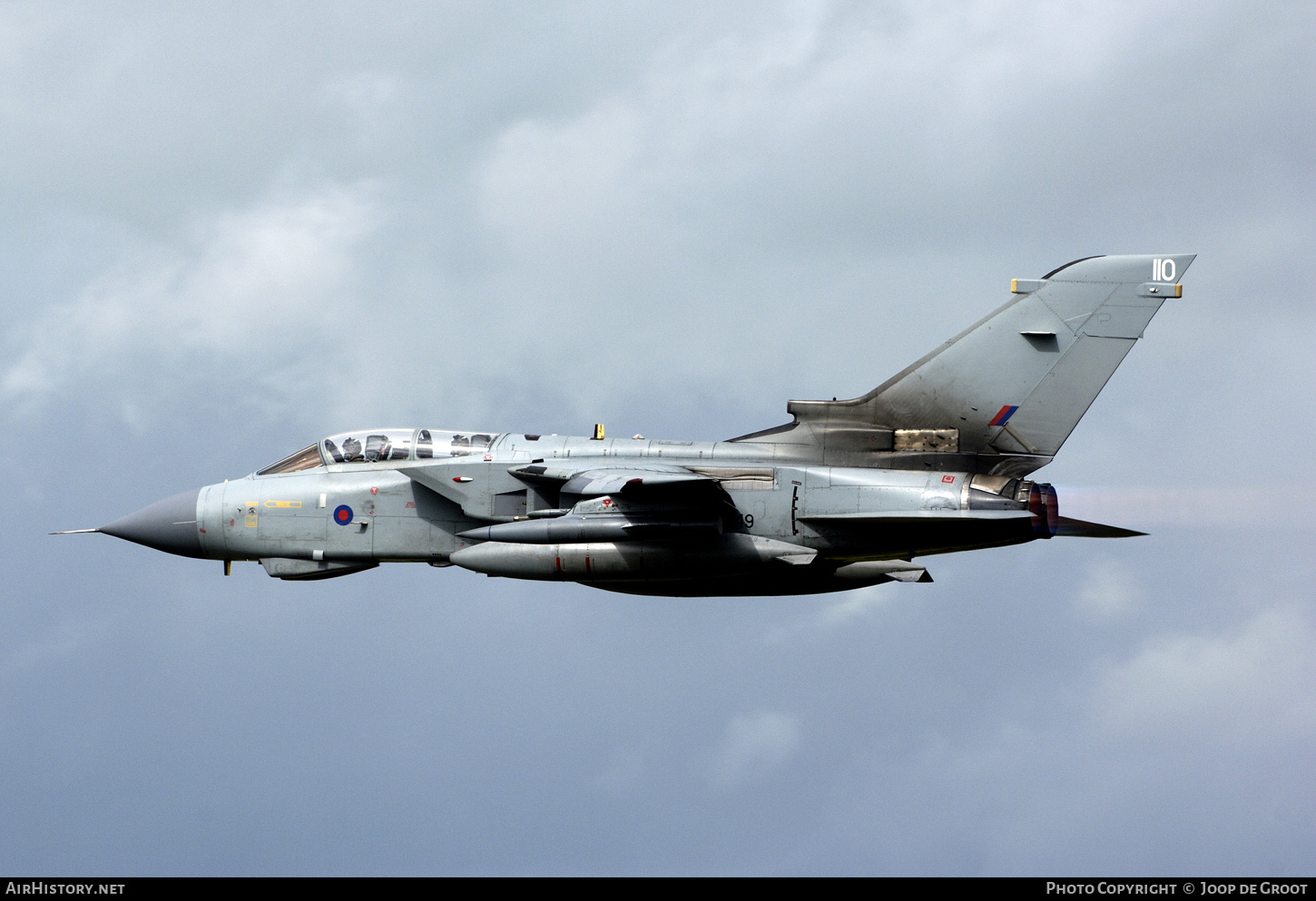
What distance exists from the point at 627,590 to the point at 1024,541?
5.92 m

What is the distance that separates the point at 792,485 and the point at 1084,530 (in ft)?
13.1

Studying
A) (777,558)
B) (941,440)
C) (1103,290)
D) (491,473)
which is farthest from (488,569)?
(1103,290)

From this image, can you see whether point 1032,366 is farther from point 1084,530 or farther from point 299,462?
point 299,462

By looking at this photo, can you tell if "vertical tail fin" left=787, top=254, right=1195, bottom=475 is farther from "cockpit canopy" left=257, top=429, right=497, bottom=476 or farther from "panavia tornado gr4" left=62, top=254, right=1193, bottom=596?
"cockpit canopy" left=257, top=429, right=497, bottom=476

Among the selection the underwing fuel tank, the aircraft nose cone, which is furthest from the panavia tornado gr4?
the aircraft nose cone

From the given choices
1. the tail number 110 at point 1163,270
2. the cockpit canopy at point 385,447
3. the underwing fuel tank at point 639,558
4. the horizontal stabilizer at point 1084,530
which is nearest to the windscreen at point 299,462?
the cockpit canopy at point 385,447

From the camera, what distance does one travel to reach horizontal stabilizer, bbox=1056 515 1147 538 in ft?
94.0

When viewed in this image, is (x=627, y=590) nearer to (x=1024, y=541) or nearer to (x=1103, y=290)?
(x=1024, y=541)

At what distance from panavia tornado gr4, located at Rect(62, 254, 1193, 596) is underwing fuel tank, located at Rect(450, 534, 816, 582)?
24 millimetres

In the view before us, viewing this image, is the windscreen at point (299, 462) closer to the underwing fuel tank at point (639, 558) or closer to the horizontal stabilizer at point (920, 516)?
the underwing fuel tank at point (639, 558)

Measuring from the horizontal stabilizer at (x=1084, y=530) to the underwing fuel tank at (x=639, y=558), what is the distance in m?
3.41

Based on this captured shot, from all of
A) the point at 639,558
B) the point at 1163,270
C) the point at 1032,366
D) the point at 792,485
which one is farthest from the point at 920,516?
the point at 1163,270

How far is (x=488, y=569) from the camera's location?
29.2 meters

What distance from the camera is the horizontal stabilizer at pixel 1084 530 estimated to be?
28641mm
